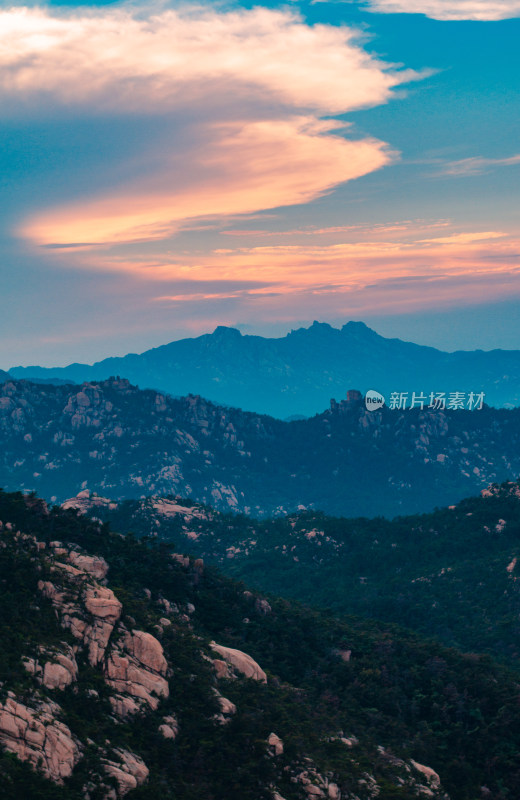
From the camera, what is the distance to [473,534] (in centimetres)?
15825

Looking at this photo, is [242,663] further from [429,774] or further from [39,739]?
[39,739]

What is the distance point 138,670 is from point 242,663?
15.1 m

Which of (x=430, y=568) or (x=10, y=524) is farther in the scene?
(x=430, y=568)

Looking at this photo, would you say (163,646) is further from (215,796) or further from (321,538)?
(321,538)

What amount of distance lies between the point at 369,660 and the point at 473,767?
63.2ft

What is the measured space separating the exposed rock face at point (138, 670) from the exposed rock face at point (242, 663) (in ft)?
34.0

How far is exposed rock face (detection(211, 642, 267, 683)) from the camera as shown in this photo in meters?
66.9

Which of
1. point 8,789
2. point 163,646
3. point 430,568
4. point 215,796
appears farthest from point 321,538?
point 8,789

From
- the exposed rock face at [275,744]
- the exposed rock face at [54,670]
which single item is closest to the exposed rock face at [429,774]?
the exposed rock face at [275,744]

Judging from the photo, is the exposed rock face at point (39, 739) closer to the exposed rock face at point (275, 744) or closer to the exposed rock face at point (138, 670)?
the exposed rock face at point (138, 670)

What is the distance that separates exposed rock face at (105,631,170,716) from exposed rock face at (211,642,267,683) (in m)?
10.4

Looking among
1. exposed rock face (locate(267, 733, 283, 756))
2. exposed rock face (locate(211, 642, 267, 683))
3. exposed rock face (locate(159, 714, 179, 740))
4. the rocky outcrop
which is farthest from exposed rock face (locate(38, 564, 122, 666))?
exposed rock face (locate(267, 733, 283, 756))

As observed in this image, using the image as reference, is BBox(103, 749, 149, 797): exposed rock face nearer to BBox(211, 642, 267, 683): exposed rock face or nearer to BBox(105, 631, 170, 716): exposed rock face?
BBox(105, 631, 170, 716): exposed rock face

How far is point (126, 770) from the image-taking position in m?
44.8
